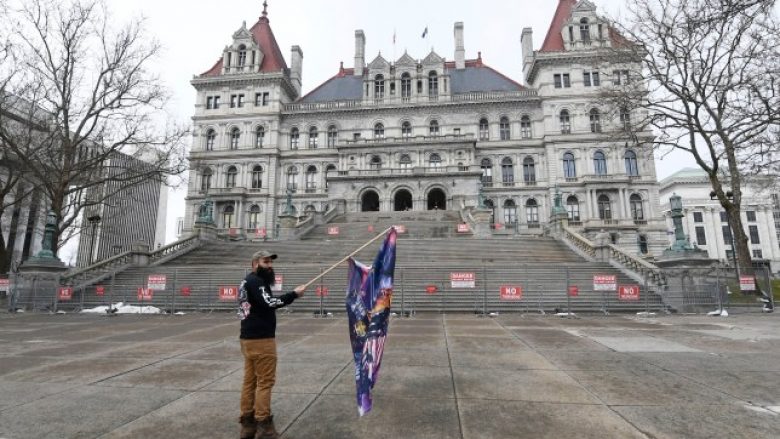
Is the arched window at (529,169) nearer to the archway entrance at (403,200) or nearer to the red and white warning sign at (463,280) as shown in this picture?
the archway entrance at (403,200)

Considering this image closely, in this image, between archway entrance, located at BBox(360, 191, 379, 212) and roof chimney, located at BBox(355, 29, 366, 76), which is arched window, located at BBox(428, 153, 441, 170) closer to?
archway entrance, located at BBox(360, 191, 379, 212)

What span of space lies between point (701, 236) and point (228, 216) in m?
89.4

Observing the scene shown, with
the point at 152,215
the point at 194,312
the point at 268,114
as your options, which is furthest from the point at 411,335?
the point at 152,215

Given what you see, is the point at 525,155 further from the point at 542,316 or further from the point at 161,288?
the point at 161,288

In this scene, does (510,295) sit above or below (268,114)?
below

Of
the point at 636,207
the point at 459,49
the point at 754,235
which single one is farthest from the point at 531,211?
the point at 754,235

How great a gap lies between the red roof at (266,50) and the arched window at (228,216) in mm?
17895

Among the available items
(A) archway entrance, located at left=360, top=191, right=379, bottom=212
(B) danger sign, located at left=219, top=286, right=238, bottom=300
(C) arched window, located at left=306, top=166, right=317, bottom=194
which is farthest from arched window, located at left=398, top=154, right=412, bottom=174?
(B) danger sign, located at left=219, top=286, right=238, bottom=300

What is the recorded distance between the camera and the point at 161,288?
49.6 feet

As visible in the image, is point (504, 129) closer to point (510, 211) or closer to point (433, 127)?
point (433, 127)

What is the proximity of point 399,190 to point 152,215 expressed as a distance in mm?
78627

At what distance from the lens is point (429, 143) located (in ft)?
139

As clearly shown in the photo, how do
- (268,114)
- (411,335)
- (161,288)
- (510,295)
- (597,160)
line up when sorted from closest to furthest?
(411,335)
(510,295)
(161,288)
(597,160)
(268,114)

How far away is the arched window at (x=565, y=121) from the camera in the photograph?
44250mm
